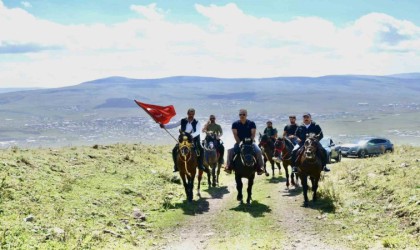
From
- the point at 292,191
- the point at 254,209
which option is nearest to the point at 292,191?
the point at 292,191

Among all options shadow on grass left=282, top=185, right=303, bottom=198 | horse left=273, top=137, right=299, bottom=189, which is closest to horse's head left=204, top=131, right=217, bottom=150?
horse left=273, top=137, right=299, bottom=189

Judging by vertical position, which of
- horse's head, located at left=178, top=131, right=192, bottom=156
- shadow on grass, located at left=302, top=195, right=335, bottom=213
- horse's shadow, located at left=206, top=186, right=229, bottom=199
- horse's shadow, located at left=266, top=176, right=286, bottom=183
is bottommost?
horse's shadow, located at left=266, top=176, right=286, bottom=183

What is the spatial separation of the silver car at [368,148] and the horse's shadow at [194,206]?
1055 inches

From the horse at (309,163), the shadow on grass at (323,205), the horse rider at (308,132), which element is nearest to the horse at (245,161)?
the horse at (309,163)

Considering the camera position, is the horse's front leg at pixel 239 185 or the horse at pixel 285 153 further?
the horse at pixel 285 153

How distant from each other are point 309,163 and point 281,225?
12.4 ft

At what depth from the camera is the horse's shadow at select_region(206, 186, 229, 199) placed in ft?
62.2

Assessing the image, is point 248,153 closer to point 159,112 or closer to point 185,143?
point 185,143

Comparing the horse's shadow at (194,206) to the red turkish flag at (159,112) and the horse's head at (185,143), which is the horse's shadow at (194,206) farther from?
the red turkish flag at (159,112)

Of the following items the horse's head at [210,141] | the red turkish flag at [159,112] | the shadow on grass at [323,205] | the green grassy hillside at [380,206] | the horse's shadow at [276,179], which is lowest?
the horse's shadow at [276,179]

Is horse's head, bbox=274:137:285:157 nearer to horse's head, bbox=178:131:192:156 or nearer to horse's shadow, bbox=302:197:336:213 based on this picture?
horse's shadow, bbox=302:197:336:213

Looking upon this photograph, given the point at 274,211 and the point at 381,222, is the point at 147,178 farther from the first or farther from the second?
the point at 381,222

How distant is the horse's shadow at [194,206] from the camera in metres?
15.6

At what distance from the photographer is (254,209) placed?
15539 millimetres
